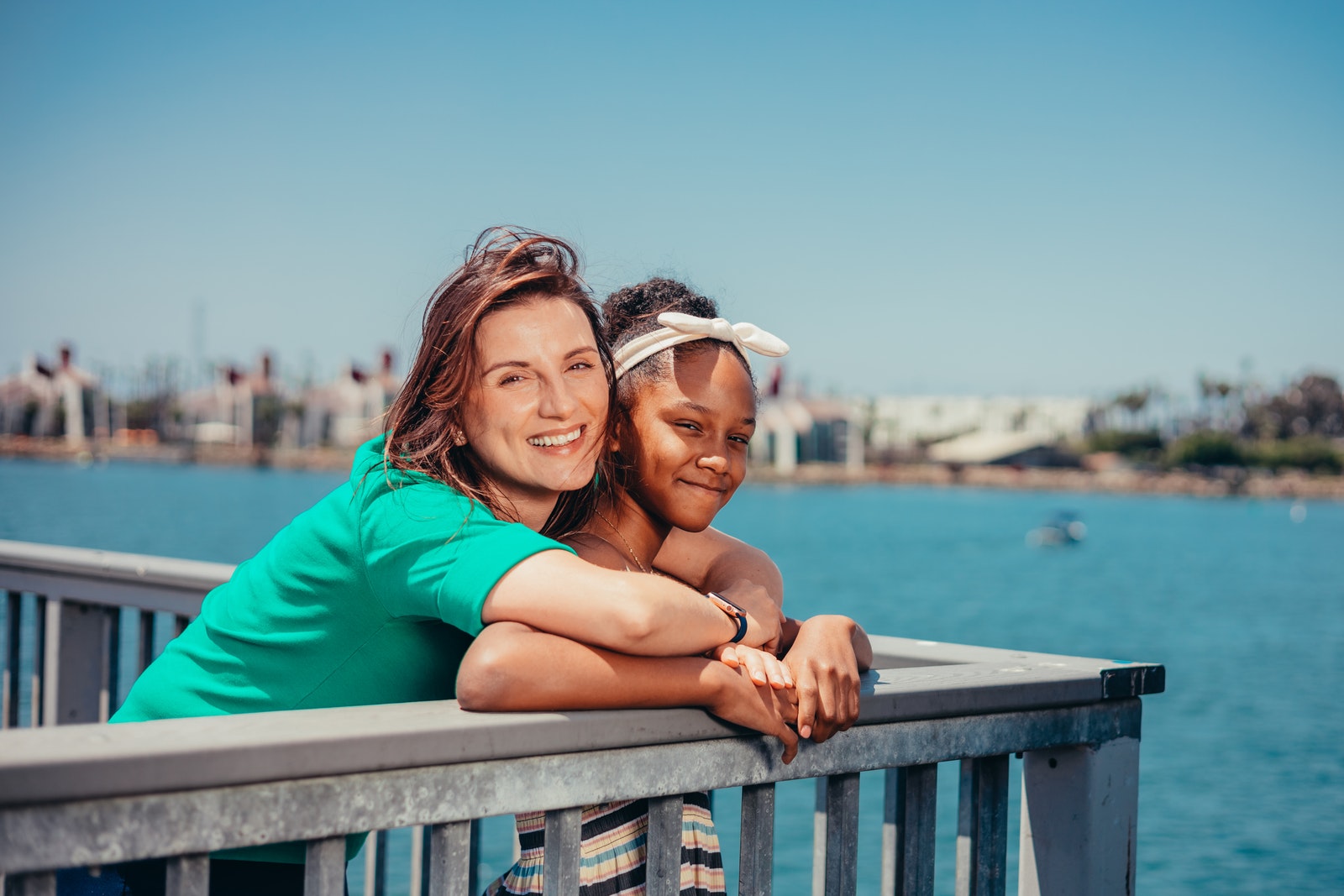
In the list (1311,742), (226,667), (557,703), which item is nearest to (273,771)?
(557,703)

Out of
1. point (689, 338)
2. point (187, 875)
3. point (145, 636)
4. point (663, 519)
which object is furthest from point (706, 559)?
point (145, 636)

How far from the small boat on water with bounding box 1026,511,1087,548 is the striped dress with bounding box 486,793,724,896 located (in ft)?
279

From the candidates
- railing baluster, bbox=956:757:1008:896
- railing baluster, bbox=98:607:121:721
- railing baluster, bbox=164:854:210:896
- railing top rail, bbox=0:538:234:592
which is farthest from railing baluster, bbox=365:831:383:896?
railing baluster, bbox=164:854:210:896

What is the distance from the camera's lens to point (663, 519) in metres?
2.23

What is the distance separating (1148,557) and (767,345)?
262ft

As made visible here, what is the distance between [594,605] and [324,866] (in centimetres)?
42

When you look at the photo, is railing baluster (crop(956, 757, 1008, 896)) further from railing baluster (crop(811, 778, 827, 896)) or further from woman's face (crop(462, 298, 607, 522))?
woman's face (crop(462, 298, 607, 522))

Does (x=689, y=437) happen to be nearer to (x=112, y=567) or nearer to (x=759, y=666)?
(x=759, y=666)

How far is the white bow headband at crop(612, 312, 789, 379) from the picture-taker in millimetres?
2170

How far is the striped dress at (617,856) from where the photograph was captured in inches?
71.6

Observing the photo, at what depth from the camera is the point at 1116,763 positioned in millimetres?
2057

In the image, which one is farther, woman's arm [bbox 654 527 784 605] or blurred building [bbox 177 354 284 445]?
blurred building [bbox 177 354 284 445]

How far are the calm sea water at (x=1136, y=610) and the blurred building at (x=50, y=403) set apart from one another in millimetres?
17768

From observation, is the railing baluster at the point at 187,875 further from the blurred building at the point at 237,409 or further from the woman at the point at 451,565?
the blurred building at the point at 237,409
